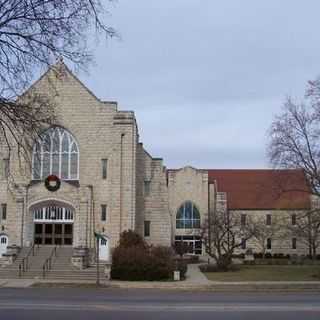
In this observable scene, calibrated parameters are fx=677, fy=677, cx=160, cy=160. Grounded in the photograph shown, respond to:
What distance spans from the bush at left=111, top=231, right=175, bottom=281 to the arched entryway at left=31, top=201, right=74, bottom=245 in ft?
40.5

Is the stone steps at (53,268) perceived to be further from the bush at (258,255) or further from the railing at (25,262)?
the bush at (258,255)

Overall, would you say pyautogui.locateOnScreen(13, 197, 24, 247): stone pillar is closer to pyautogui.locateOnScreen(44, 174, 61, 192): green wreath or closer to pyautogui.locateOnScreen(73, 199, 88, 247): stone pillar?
pyautogui.locateOnScreen(44, 174, 61, 192): green wreath

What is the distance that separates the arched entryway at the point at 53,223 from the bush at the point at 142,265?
12359 millimetres

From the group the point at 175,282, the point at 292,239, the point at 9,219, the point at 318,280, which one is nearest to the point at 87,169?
the point at 9,219

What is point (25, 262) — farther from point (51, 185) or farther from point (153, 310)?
point (153, 310)

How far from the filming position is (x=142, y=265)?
141 feet

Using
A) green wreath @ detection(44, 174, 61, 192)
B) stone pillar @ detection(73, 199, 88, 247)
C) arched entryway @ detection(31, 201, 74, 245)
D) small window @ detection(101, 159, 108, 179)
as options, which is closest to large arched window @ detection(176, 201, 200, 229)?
small window @ detection(101, 159, 108, 179)

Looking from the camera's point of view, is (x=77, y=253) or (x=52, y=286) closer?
(x=52, y=286)

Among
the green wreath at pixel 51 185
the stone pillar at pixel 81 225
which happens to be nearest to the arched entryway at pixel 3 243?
the green wreath at pixel 51 185

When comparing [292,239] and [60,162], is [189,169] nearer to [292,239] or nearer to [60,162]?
[292,239]

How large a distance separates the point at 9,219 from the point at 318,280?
26442 mm

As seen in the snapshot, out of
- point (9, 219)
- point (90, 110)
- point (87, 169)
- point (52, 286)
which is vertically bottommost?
point (52, 286)

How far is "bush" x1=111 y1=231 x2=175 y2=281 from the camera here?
4309cm

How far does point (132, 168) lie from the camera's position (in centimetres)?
5681
